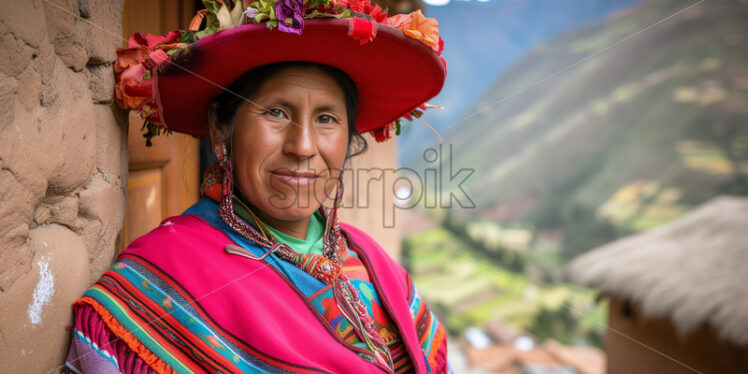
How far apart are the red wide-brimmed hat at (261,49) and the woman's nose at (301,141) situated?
0.18 metres

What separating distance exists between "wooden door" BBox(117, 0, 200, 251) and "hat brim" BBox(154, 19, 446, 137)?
0.24m

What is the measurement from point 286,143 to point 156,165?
92cm

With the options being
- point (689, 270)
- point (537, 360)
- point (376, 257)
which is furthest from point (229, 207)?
point (537, 360)

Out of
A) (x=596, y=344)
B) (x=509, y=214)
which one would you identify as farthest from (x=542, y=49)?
(x=596, y=344)

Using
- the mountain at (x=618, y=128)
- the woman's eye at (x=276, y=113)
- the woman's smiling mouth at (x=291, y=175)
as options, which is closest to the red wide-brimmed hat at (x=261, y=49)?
the woman's eye at (x=276, y=113)

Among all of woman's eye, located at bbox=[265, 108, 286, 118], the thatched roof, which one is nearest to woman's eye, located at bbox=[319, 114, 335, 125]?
woman's eye, located at bbox=[265, 108, 286, 118]

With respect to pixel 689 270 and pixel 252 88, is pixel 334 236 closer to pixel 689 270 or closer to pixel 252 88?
pixel 252 88

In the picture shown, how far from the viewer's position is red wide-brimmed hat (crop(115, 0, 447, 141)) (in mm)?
983

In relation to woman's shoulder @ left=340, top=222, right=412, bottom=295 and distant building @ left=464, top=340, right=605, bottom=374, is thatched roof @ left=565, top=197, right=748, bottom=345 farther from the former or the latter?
woman's shoulder @ left=340, top=222, right=412, bottom=295

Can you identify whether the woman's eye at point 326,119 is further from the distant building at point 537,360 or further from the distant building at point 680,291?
the distant building at point 537,360

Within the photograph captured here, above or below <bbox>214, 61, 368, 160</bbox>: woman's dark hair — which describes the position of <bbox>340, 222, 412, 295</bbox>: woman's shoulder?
below

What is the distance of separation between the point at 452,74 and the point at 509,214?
6.93 feet

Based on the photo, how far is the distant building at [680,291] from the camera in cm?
271

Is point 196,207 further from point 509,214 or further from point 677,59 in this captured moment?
point 677,59
